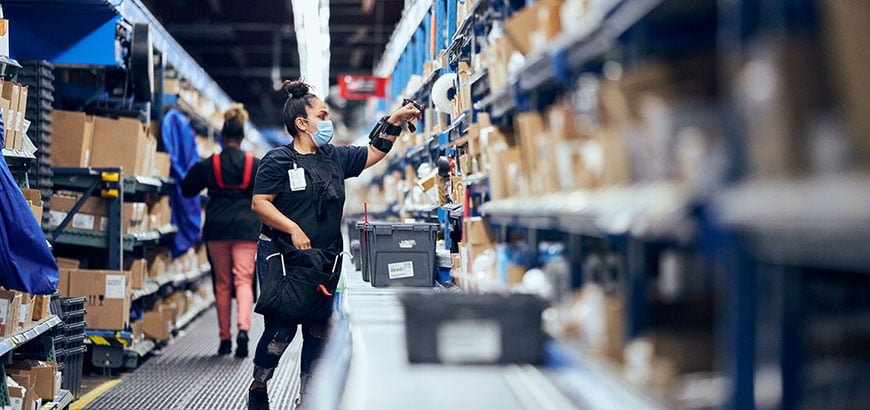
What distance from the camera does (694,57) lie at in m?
2.09

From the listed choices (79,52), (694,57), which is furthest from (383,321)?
(79,52)

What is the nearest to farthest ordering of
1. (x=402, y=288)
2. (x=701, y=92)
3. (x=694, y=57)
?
(x=701, y=92) < (x=694, y=57) < (x=402, y=288)

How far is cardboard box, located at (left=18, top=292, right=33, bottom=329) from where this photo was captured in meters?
4.68

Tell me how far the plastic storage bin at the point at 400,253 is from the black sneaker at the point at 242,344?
8.30 ft

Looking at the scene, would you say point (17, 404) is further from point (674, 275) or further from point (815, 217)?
point (815, 217)

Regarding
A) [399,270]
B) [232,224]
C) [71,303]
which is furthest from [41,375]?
[232,224]

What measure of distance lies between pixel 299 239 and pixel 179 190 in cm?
433

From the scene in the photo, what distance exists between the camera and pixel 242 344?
7.45 metres

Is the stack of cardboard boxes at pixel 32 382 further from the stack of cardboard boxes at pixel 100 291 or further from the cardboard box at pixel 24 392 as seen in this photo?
the stack of cardboard boxes at pixel 100 291

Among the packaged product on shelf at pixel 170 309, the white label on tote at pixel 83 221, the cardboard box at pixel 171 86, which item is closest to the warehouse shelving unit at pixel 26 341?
the white label on tote at pixel 83 221

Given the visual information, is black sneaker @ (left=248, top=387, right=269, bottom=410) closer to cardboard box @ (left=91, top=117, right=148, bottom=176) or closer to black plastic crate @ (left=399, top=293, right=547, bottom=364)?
black plastic crate @ (left=399, top=293, right=547, bottom=364)

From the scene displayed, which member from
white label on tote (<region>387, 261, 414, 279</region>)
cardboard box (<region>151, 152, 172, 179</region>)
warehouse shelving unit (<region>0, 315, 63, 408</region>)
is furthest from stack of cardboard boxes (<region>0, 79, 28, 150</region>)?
cardboard box (<region>151, 152, 172, 179</region>)

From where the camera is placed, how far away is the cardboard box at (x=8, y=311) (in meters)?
4.47

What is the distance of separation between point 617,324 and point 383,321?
4.22ft
